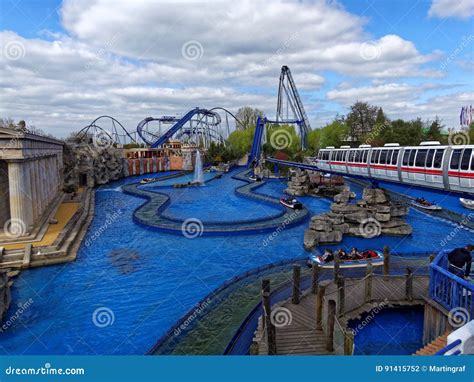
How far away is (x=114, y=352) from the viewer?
1152 centimetres

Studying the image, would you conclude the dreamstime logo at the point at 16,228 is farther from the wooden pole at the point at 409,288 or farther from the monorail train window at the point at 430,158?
the monorail train window at the point at 430,158

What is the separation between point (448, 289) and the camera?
8.72 m

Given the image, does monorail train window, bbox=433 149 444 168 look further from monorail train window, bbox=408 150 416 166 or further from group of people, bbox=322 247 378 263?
group of people, bbox=322 247 378 263

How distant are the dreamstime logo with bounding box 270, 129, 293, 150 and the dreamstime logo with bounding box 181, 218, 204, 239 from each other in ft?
182

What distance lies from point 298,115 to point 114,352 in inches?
2696
